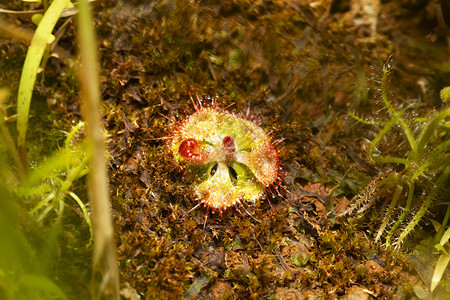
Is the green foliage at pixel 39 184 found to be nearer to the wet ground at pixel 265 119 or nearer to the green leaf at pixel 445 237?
the wet ground at pixel 265 119

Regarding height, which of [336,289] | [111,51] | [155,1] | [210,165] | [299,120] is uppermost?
[155,1]

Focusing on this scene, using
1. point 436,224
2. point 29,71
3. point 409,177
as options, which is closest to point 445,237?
point 436,224

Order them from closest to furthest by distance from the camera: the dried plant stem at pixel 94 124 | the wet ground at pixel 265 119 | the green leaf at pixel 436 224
→ 1. the dried plant stem at pixel 94 124
2. the wet ground at pixel 265 119
3. the green leaf at pixel 436 224

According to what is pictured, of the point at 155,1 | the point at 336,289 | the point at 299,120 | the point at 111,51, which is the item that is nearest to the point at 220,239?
the point at 336,289

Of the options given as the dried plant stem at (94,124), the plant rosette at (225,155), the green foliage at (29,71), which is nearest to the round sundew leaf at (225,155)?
the plant rosette at (225,155)

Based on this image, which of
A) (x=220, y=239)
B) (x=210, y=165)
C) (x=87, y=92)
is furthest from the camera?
(x=210, y=165)

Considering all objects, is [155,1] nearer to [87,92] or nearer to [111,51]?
[111,51]
